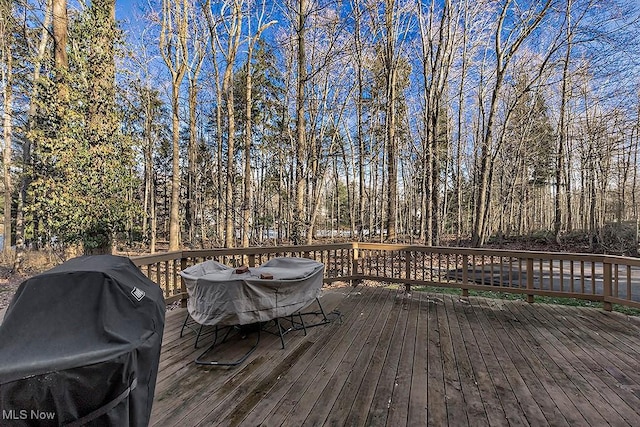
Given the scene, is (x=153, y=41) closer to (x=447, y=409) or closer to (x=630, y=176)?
(x=447, y=409)

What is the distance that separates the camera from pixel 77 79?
542 centimetres

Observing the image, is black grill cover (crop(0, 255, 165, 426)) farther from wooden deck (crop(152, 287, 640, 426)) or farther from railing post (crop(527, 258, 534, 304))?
railing post (crop(527, 258, 534, 304))

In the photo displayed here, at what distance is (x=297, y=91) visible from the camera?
7812 millimetres

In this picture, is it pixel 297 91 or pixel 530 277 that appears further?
pixel 297 91

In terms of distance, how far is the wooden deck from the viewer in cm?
187

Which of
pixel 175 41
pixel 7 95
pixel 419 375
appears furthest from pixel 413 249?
pixel 7 95

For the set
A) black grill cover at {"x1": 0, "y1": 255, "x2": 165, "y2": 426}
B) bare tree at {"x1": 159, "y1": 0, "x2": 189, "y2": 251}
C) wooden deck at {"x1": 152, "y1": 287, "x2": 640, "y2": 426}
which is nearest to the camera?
black grill cover at {"x1": 0, "y1": 255, "x2": 165, "y2": 426}

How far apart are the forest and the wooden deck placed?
13.6ft

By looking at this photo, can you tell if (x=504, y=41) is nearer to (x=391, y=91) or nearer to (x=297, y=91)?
(x=391, y=91)

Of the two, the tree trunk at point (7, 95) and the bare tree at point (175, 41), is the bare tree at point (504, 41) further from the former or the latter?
the tree trunk at point (7, 95)

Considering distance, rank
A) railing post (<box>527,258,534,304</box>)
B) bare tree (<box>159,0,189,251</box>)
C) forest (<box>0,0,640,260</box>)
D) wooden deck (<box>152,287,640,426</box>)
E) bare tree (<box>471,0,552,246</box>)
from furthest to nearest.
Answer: bare tree (<box>159,0,189,251</box>)
bare tree (<box>471,0,552,246</box>)
forest (<box>0,0,640,260</box>)
railing post (<box>527,258,534,304</box>)
wooden deck (<box>152,287,640,426</box>)

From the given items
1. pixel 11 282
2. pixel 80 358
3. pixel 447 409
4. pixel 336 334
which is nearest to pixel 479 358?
pixel 447 409

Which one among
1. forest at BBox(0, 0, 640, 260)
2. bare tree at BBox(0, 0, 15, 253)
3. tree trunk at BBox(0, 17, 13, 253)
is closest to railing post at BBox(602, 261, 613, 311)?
forest at BBox(0, 0, 640, 260)

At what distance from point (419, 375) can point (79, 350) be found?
2.28 m
